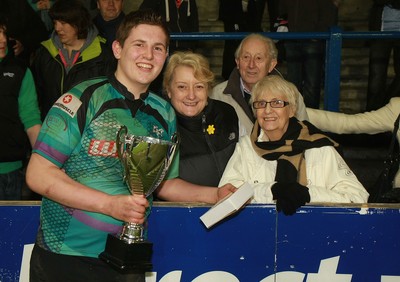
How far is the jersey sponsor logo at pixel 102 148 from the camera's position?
358 centimetres

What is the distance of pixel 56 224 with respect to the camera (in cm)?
363

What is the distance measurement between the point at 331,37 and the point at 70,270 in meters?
4.02

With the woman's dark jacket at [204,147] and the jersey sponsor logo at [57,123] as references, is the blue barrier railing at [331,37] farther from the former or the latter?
the jersey sponsor logo at [57,123]

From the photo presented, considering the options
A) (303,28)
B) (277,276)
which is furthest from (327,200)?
(303,28)

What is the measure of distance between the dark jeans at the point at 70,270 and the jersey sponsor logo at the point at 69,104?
2.16 feet

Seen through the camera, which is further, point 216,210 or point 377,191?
point 377,191

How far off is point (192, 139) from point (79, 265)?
1540mm

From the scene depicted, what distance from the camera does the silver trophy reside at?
347 cm

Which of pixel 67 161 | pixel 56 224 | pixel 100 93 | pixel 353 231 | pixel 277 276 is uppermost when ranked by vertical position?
pixel 100 93

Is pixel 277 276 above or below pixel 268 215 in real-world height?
below

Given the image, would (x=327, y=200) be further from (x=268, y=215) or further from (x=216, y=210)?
(x=216, y=210)

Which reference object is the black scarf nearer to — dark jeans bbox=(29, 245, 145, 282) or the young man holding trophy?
the young man holding trophy

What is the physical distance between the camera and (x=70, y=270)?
364 cm

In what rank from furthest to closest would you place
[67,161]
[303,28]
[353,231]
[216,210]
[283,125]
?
[303,28] → [283,125] → [353,231] → [216,210] → [67,161]
